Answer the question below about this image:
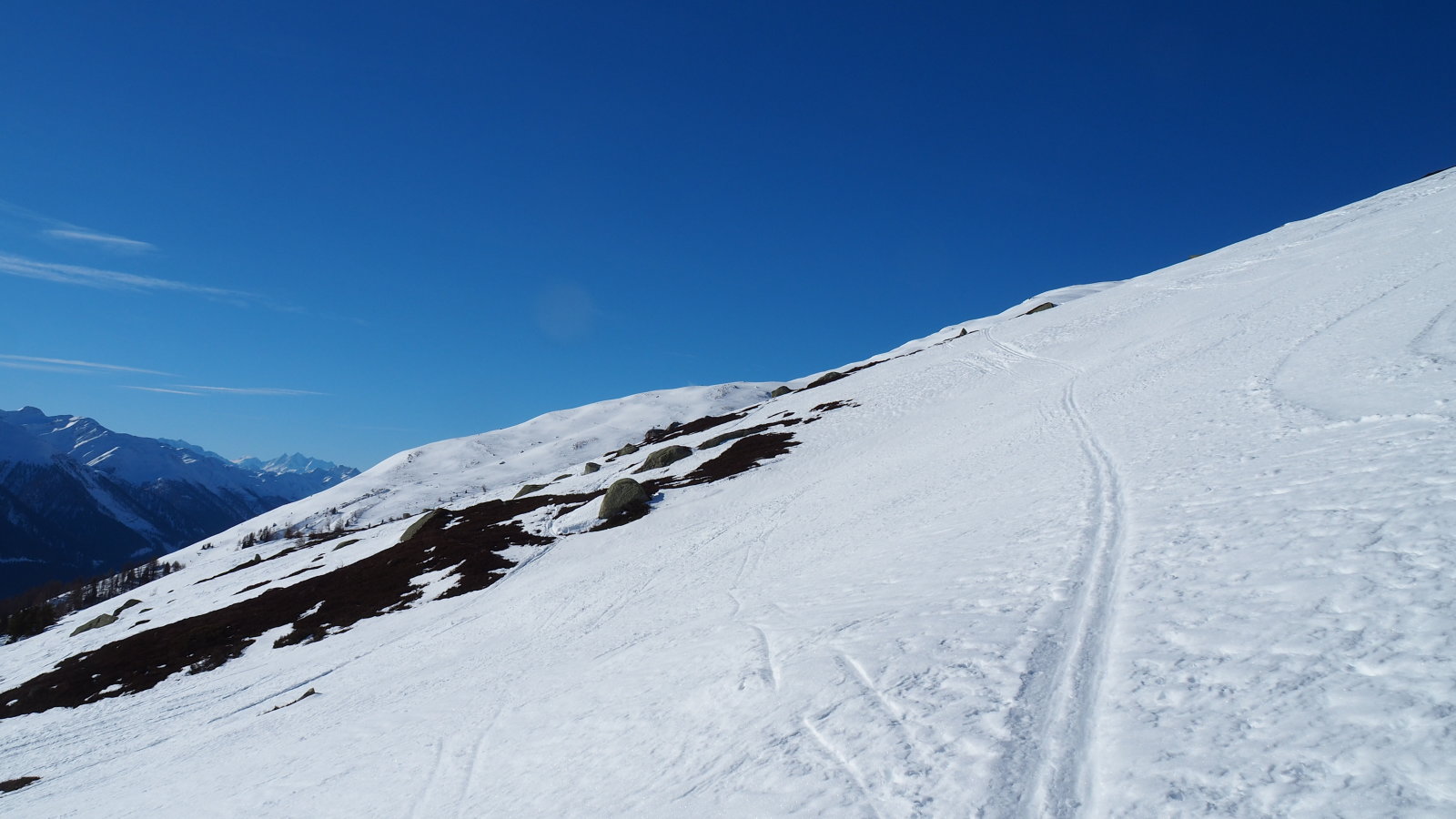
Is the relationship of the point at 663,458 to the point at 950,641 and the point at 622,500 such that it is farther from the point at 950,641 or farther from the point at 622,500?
the point at 950,641

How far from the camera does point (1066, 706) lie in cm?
791

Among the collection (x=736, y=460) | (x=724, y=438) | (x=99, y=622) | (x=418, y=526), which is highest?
(x=724, y=438)

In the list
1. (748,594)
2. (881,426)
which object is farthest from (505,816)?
(881,426)

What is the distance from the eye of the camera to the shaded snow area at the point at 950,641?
6.91 metres

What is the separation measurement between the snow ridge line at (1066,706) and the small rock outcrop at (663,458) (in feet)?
157

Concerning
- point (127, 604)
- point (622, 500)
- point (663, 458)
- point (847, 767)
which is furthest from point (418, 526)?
point (847, 767)

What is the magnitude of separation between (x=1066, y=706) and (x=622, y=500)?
37875 millimetres

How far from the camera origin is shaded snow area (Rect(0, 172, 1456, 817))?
691cm

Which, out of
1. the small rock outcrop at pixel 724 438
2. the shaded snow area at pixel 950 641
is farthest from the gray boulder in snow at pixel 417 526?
the small rock outcrop at pixel 724 438

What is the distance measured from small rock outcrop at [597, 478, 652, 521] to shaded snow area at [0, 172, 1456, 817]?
2691mm

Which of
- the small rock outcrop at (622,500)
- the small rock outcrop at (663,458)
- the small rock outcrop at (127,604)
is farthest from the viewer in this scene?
the small rock outcrop at (663,458)

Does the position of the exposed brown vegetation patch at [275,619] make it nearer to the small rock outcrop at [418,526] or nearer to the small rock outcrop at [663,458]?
the small rock outcrop at [418,526]

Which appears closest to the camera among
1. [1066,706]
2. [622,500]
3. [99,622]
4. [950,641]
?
[1066,706]

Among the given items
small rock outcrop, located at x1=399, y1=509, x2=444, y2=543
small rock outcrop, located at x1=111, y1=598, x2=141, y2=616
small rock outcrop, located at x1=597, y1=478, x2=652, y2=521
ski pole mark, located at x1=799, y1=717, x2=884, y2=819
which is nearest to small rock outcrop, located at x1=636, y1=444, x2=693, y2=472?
small rock outcrop, located at x1=597, y1=478, x2=652, y2=521
